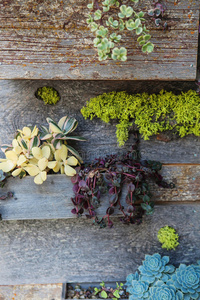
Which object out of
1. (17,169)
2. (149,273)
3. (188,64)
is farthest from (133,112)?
(149,273)

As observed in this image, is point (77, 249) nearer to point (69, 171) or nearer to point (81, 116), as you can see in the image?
point (69, 171)

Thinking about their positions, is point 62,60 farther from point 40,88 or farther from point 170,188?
point 170,188

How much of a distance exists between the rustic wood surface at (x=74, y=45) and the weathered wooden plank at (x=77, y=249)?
66cm

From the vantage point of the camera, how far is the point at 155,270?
3.51ft

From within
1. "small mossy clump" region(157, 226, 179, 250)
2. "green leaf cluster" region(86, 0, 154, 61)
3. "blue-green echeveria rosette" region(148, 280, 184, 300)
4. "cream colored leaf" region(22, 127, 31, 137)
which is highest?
"green leaf cluster" region(86, 0, 154, 61)

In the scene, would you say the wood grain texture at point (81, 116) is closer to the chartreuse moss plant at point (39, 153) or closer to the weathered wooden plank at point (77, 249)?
the chartreuse moss plant at point (39, 153)

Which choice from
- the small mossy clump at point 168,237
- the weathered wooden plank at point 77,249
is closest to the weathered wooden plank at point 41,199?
the weathered wooden plank at point 77,249

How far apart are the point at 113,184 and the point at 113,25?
532 millimetres

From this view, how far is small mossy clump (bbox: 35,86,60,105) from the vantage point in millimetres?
1099

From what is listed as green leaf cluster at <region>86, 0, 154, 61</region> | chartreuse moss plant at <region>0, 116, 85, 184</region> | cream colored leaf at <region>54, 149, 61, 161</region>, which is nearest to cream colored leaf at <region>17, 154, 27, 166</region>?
chartreuse moss plant at <region>0, 116, 85, 184</region>

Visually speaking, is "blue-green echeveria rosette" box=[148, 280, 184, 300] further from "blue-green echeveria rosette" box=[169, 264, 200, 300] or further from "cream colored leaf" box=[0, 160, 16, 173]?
"cream colored leaf" box=[0, 160, 16, 173]

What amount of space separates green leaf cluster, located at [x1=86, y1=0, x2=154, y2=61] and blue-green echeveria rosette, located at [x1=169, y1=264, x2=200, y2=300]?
2.77 feet

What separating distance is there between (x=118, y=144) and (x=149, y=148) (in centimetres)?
13

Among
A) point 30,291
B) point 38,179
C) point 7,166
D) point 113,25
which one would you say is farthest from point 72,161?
point 30,291
